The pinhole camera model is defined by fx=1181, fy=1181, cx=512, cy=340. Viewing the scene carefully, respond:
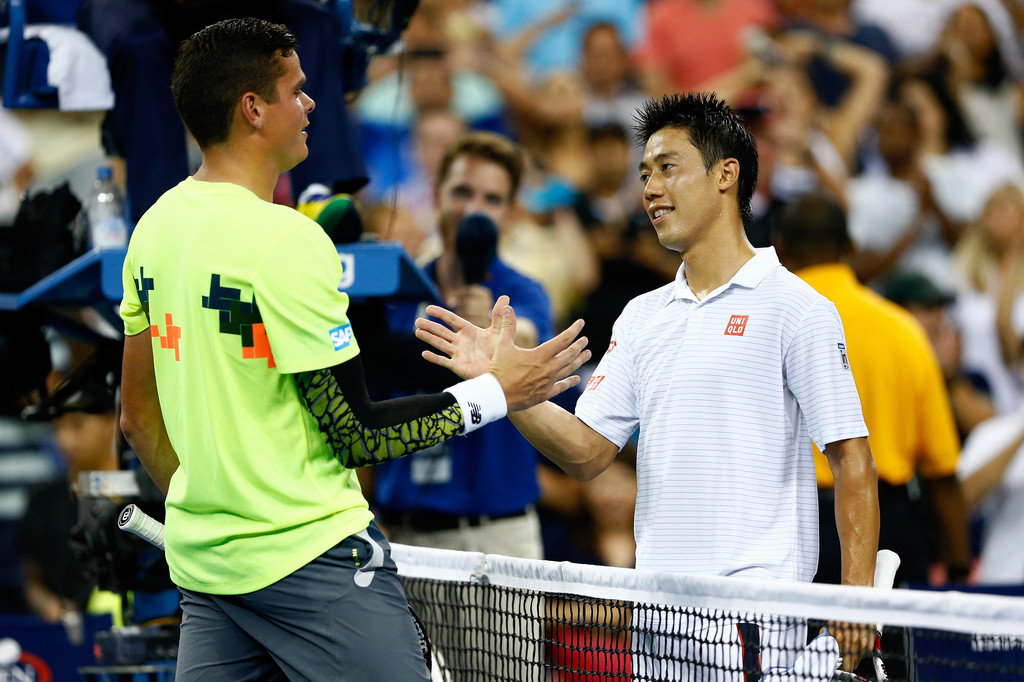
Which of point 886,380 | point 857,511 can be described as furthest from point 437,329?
point 886,380

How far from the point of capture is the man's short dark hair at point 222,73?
2576 millimetres

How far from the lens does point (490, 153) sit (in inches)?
227

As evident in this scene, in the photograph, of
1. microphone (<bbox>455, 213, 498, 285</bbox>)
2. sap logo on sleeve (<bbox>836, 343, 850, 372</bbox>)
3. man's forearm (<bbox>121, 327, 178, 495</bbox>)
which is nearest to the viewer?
man's forearm (<bbox>121, 327, 178, 495</bbox>)

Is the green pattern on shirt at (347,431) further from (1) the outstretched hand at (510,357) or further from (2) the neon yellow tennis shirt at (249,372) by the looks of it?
(1) the outstretched hand at (510,357)

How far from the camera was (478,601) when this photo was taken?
153 inches

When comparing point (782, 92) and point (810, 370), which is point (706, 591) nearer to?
point (810, 370)

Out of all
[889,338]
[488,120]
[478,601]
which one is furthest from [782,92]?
[478,601]

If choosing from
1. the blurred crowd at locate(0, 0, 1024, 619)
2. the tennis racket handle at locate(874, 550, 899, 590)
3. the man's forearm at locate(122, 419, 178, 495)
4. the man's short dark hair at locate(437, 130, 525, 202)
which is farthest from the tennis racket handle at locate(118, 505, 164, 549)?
the blurred crowd at locate(0, 0, 1024, 619)

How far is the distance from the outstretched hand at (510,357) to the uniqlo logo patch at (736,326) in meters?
0.43

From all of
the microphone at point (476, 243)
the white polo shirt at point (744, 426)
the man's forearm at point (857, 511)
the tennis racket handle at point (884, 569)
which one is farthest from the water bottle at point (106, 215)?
the tennis racket handle at point (884, 569)

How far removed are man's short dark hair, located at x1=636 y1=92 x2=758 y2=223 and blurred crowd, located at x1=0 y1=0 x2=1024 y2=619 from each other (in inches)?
154

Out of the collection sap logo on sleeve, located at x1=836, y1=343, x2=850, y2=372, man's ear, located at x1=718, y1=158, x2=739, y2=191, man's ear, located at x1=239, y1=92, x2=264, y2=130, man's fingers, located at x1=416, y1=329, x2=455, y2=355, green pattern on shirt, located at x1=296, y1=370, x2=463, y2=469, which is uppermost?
man's ear, located at x1=239, y1=92, x2=264, y2=130

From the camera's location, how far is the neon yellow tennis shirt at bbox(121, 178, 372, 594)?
243 cm

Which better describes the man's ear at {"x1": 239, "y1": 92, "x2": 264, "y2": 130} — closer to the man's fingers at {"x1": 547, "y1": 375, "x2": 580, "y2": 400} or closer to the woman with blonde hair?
the man's fingers at {"x1": 547, "y1": 375, "x2": 580, "y2": 400}
